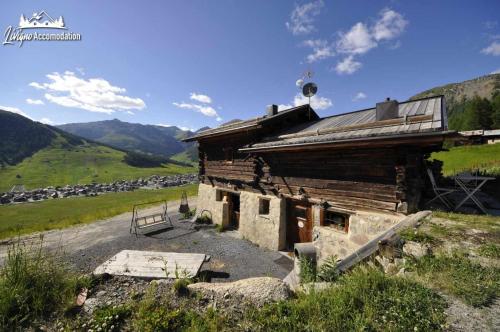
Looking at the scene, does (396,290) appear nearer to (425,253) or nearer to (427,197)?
(425,253)

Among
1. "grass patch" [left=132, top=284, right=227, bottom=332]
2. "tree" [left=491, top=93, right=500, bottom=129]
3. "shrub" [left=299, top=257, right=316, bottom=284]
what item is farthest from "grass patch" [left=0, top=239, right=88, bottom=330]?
"tree" [left=491, top=93, right=500, bottom=129]

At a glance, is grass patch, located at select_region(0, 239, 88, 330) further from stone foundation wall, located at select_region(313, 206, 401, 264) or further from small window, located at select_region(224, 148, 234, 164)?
small window, located at select_region(224, 148, 234, 164)

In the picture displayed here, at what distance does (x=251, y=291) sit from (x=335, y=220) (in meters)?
6.24

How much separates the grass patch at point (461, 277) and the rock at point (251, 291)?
2.64 metres

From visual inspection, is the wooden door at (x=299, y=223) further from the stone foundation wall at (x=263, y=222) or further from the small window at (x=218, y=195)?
the small window at (x=218, y=195)

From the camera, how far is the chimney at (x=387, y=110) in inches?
337

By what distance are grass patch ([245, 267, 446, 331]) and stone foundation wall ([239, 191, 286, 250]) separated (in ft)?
25.0

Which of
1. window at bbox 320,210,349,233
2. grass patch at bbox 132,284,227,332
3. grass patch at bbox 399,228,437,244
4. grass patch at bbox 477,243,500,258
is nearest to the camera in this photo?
grass patch at bbox 132,284,227,332

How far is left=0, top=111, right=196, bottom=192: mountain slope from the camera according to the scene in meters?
81.6

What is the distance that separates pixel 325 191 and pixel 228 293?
21.3 feet

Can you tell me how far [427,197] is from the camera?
832 cm

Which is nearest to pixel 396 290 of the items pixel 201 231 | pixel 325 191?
pixel 325 191

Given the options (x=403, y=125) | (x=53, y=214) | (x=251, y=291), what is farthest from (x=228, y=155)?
(x=53, y=214)

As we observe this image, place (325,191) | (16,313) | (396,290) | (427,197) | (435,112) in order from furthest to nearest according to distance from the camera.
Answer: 1. (325,191)
2. (427,197)
3. (435,112)
4. (16,313)
5. (396,290)
